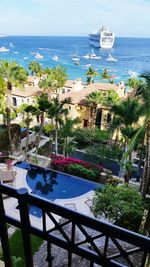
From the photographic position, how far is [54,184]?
15.8 m

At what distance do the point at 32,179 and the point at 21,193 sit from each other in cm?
1479

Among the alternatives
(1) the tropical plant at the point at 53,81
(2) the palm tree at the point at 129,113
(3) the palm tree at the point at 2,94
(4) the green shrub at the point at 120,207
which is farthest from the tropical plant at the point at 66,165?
(1) the tropical plant at the point at 53,81

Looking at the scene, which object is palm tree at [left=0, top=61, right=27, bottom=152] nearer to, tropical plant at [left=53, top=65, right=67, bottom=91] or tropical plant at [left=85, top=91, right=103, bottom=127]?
tropical plant at [left=85, top=91, right=103, bottom=127]

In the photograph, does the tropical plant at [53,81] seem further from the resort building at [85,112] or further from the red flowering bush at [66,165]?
the red flowering bush at [66,165]

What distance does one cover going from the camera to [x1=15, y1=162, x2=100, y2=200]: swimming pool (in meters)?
14.8

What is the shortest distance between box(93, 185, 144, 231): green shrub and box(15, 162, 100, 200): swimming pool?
4.18 meters

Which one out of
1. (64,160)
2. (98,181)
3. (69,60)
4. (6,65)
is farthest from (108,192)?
(69,60)

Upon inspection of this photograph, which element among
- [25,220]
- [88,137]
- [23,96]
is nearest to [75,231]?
[25,220]

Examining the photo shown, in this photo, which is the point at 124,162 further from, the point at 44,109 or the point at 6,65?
the point at 6,65

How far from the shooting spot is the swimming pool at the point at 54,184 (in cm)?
1483

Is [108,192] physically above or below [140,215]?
above

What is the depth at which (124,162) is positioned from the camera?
55.4 feet

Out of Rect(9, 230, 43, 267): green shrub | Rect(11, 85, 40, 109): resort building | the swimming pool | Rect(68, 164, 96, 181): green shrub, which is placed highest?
Rect(11, 85, 40, 109): resort building

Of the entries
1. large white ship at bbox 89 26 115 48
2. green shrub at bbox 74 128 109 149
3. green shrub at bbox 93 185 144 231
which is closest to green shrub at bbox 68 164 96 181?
green shrub at bbox 93 185 144 231
